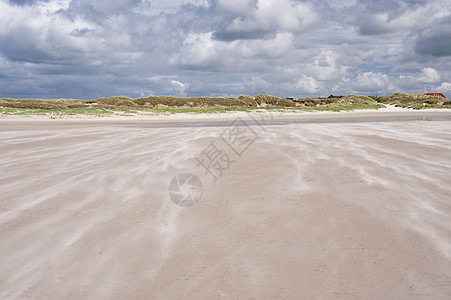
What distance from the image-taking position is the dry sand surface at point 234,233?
7.47 feet

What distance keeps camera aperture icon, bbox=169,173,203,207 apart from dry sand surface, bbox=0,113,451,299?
0.46ft

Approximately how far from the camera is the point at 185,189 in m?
4.78

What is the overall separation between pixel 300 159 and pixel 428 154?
9.80 ft

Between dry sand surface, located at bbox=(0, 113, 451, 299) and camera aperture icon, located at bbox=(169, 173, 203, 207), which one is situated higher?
dry sand surface, located at bbox=(0, 113, 451, 299)

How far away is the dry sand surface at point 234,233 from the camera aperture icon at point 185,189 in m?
0.14

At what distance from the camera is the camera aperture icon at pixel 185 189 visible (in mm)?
4211

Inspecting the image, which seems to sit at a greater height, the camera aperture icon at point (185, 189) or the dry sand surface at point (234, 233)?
the dry sand surface at point (234, 233)

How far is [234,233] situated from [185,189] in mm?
1809

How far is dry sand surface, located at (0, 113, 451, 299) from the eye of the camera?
228 centimetres

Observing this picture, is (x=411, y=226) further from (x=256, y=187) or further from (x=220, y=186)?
(x=220, y=186)

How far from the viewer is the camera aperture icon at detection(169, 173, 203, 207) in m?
4.21

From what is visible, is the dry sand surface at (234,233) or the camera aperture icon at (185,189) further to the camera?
the camera aperture icon at (185,189)

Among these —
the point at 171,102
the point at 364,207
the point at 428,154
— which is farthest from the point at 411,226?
the point at 171,102

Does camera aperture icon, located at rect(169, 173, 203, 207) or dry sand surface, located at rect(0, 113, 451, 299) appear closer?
dry sand surface, located at rect(0, 113, 451, 299)
